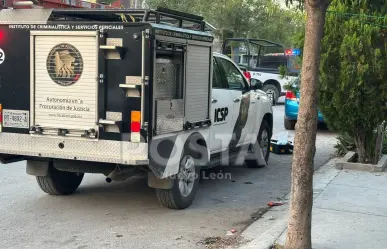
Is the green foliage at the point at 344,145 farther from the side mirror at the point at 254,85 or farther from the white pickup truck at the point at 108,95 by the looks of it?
the white pickup truck at the point at 108,95

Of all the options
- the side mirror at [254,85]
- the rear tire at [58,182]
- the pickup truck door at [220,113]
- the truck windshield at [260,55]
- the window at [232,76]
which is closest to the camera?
the rear tire at [58,182]

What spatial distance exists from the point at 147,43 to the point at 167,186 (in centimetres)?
173

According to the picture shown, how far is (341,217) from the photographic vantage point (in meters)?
6.27

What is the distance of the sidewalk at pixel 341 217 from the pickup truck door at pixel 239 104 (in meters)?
1.38

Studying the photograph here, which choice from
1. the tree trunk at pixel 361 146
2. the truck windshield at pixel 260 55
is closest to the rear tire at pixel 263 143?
the tree trunk at pixel 361 146

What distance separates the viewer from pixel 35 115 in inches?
250

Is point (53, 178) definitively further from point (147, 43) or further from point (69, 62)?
point (147, 43)

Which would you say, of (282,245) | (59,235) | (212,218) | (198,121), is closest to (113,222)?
(59,235)

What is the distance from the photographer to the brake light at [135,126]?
589cm

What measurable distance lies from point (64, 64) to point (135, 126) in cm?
114

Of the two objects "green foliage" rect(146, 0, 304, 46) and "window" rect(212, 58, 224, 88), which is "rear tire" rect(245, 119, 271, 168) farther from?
"green foliage" rect(146, 0, 304, 46)

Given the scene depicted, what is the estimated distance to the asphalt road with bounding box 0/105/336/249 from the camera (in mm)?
5770

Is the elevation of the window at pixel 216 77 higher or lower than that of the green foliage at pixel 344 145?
higher

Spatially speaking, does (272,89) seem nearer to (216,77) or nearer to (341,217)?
(216,77)
